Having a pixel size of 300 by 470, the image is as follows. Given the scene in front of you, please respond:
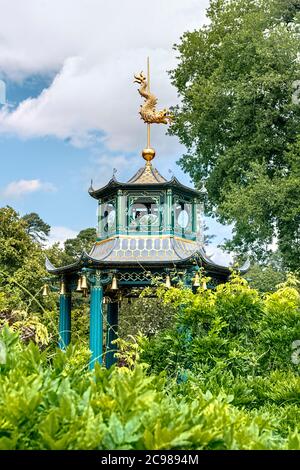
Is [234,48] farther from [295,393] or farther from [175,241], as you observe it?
[295,393]

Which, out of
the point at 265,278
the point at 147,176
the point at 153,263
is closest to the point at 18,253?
the point at 265,278

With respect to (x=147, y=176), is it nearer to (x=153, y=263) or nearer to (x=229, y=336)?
(x=153, y=263)

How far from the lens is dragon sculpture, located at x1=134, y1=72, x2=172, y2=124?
14.4 metres

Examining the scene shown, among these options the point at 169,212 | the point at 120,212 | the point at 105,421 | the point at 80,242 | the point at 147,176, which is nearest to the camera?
the point at 105,421

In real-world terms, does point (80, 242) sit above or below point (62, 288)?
above

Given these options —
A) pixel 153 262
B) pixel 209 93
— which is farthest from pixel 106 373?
pixel 209 93

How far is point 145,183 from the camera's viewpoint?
1360 cm

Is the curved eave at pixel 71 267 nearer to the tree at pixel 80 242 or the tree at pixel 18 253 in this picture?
the tree at pixel 18 253

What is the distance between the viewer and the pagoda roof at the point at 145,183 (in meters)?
13.5

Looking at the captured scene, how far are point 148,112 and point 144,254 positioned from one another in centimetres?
321

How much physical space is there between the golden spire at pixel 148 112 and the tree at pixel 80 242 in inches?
786

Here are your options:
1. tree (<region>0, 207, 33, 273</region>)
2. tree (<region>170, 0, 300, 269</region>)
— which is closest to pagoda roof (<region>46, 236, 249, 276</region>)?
tree (<region>170, 0, 300, 269</region>)

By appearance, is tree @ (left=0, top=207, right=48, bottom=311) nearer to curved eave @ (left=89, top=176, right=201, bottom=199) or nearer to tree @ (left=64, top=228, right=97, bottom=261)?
tree @ (left=64, top=228, right=97, bottom=261)

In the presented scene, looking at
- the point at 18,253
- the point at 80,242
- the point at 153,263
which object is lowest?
the point at 153,263
